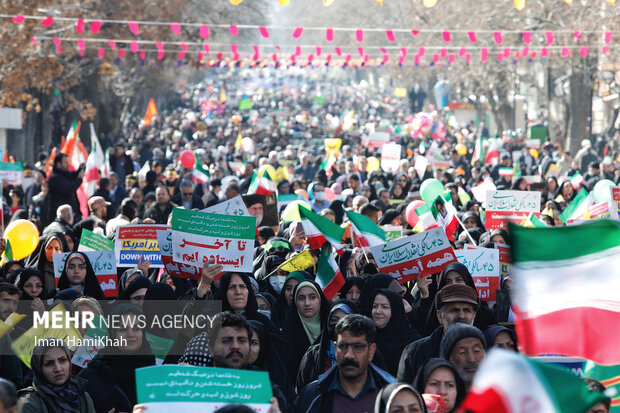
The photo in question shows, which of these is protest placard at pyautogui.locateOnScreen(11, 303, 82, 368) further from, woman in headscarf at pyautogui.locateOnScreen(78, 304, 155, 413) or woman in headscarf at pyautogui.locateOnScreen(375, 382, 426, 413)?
woman in headscarf at pyautogui.locateOnScreen(375, 382, 426, 413)

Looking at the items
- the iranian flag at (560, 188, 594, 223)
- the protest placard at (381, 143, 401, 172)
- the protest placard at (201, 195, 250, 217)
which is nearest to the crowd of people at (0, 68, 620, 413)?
the protest placard at (201, 195, 250, 217)

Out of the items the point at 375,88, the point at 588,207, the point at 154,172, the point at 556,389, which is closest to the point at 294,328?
the point at 556,389

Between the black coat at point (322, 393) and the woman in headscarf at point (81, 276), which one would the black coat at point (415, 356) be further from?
the woman in headscarf at point (81, 276)

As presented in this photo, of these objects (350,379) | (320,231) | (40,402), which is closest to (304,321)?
(350,379)

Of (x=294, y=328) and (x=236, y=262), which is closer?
(x=294, y=328)

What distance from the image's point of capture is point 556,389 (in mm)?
Result: 3791

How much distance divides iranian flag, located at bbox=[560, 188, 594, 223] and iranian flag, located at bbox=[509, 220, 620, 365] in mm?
7647

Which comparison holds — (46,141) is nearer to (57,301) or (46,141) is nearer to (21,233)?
(21,233)

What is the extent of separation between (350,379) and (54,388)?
148cm

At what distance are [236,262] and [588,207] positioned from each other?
5.00 metres

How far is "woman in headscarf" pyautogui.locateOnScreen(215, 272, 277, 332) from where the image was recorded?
7.62 m

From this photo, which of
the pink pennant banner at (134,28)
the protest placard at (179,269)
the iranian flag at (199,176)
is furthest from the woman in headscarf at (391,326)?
the pink pennant banner at (134,28)

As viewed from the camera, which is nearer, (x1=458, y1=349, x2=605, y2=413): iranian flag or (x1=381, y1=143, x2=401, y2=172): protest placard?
(x1=458, y1=349, x2=605, y2=413): iranian flag

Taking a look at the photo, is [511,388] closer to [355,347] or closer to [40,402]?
[355,347]
